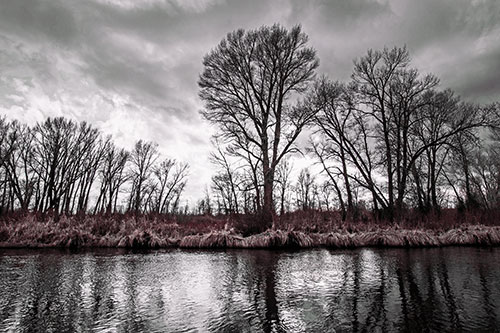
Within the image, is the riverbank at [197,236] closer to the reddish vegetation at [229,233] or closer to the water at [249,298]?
the reddish vegetation at [229,233]

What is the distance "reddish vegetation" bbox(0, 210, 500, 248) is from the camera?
9.62m

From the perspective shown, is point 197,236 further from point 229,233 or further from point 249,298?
point 249,298

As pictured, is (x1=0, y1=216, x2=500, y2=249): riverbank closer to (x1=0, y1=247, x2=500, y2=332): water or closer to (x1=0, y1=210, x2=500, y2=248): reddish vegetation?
(x1=0, y1=210, x2=500, y2=248): reddish vegetation

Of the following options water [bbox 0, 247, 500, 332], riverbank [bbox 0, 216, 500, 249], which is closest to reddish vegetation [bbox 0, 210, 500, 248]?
riverbank [bbox 0, 216, 500, 249]

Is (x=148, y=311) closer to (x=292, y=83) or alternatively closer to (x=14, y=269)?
(x=14, y=269)

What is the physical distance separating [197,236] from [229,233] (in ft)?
3.99

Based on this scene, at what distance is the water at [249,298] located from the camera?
8.15 feet

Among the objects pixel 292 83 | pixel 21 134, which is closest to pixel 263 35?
pixel 292 83

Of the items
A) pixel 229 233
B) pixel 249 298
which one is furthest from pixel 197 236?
pixel 249 298

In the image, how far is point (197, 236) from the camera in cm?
988

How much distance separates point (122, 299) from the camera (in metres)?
3.29

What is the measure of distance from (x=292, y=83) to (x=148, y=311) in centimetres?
1730

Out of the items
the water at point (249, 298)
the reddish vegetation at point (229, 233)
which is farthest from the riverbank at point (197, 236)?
the water at point (249, 298)

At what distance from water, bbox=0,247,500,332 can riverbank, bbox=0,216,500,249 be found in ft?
13.5
